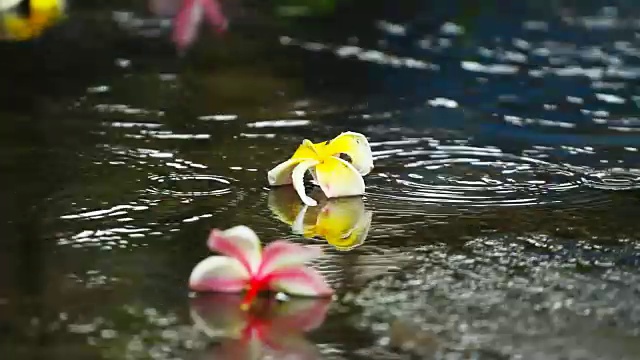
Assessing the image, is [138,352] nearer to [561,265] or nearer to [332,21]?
[561,265]

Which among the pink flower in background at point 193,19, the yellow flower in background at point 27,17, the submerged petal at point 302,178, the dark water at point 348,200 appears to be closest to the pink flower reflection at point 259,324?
the dark water at point 348,200

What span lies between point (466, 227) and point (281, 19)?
1.98m

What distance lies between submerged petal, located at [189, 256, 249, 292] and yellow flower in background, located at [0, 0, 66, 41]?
71.6 inches

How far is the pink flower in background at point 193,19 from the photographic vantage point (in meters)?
3.09

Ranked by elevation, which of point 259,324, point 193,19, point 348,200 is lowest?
point 259,324

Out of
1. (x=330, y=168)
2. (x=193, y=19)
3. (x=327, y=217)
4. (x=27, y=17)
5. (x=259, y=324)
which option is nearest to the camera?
(x=259, y=324)

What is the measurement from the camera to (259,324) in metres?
1.23

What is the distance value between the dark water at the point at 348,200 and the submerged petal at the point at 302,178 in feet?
0.08

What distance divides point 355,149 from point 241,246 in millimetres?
526

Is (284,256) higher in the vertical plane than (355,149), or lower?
lower

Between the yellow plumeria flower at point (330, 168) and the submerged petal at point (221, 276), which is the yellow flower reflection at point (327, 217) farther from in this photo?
the submerged petal at point (221, 276)

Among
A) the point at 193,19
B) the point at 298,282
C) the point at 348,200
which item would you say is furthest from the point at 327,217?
the point at 193,19

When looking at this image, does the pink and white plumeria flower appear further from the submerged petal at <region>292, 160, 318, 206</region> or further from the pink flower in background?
the pink flower in background

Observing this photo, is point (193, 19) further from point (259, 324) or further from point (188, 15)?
point (259, 324)
